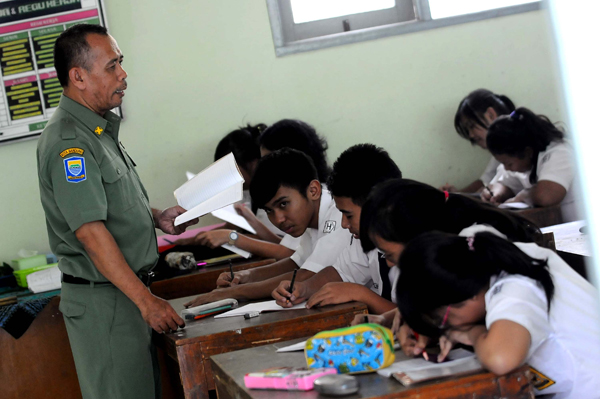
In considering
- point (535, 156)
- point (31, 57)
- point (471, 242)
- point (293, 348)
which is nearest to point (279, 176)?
point (293, 348)

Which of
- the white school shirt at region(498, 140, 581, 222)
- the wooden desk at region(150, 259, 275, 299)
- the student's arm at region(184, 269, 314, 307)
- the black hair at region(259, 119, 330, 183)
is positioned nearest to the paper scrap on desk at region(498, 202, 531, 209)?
the white school shirt at region(498, 140, 581, 222)

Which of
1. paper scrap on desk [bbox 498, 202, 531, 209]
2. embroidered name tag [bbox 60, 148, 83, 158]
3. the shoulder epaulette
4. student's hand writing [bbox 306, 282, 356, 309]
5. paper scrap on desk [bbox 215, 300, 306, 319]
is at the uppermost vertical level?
the shoulder epaulette

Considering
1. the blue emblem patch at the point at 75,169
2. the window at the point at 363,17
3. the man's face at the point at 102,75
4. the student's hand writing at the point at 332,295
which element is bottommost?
the student's hand writing at the point at 332,295

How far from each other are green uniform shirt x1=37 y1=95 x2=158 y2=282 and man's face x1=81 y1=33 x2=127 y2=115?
43mm

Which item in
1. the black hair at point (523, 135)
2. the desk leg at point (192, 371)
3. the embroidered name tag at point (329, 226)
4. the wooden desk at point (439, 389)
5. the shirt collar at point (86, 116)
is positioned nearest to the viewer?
the wooden desk at point (439, 389)

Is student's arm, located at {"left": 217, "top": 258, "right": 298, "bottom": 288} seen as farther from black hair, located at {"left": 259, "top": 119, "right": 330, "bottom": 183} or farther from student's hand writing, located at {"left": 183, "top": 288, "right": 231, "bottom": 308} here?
black hair, located at {"left": 259, "top": 119, "right": 330, "bottom": 183}

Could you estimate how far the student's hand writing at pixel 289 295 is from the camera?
5.69 ft

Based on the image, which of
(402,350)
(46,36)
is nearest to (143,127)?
(46,36)

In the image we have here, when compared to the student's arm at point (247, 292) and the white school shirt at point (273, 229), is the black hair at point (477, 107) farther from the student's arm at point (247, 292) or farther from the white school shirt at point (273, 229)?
the student's arm at point (247, 292)

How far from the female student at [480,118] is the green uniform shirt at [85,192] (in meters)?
1.95

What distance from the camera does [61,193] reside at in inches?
65.8

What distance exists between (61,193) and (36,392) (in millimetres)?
1182

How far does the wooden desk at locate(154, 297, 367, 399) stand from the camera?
1.50 m

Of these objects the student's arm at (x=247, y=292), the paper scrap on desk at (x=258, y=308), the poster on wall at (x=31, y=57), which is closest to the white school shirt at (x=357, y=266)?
the student's arm at (x=247, y=292)
